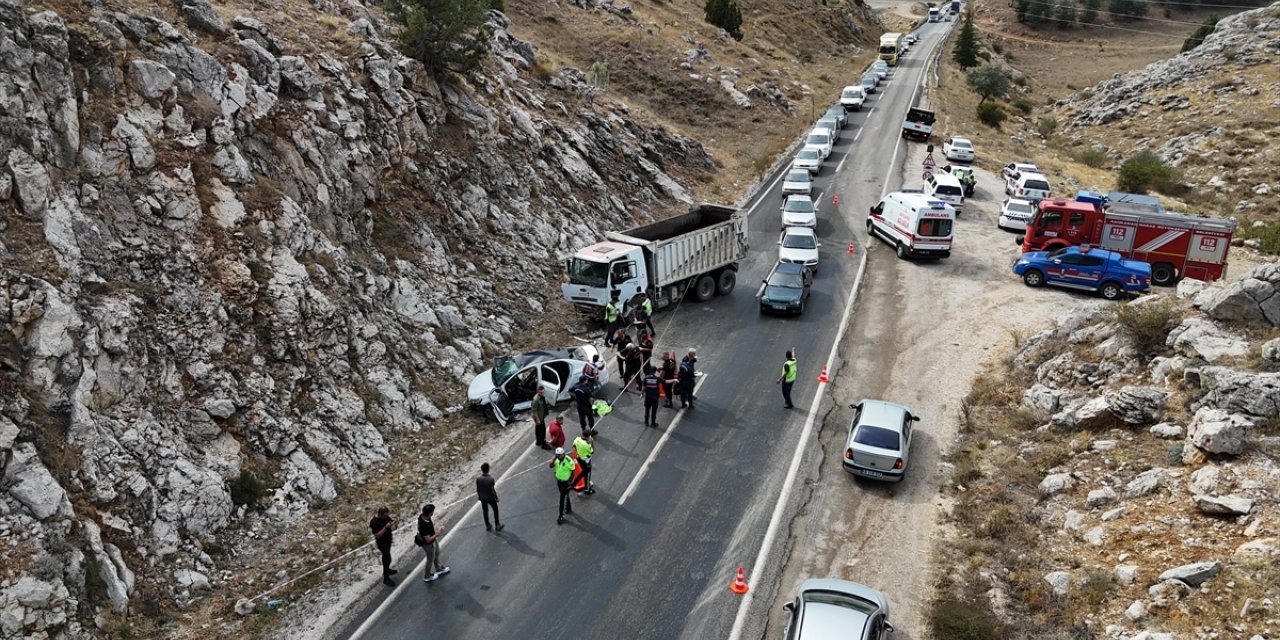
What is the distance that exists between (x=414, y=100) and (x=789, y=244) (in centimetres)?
1437

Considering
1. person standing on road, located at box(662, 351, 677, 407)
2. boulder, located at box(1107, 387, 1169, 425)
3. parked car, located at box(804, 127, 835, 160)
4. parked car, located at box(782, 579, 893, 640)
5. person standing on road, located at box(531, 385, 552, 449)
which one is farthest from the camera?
parked car, located at box(804, 127, 835, 160)

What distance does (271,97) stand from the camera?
21.0 m

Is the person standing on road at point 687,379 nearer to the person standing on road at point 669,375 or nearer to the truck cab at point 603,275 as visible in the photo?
the person standing on road at point 669,375

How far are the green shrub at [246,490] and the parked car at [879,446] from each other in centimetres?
1136

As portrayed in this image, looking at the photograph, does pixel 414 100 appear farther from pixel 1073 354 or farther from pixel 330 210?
pixel 1073 354

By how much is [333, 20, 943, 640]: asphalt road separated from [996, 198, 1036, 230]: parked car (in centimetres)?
1615

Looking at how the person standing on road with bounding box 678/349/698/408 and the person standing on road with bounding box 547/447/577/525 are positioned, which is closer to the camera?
the person standing on road with bounding box 547/447/577/525

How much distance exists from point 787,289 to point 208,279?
54.0 feet

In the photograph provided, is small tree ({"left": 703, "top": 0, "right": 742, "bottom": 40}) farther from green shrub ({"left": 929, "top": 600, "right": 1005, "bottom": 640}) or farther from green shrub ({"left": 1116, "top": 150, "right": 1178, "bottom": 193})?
green shrub ({"left": 929, "top": 600, "right": 1005, "bottom": 640})

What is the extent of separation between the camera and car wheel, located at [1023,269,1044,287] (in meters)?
28.0

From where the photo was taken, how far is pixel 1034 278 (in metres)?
28.1

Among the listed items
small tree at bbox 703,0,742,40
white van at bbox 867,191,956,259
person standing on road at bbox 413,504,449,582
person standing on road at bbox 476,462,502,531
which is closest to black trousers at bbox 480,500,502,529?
person standing on road at bbox 476,462,502,531

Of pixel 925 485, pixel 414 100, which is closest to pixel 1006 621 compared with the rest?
pixel 925 485

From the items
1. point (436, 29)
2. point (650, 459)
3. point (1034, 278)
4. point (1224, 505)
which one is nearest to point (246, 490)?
point (650, 459)
